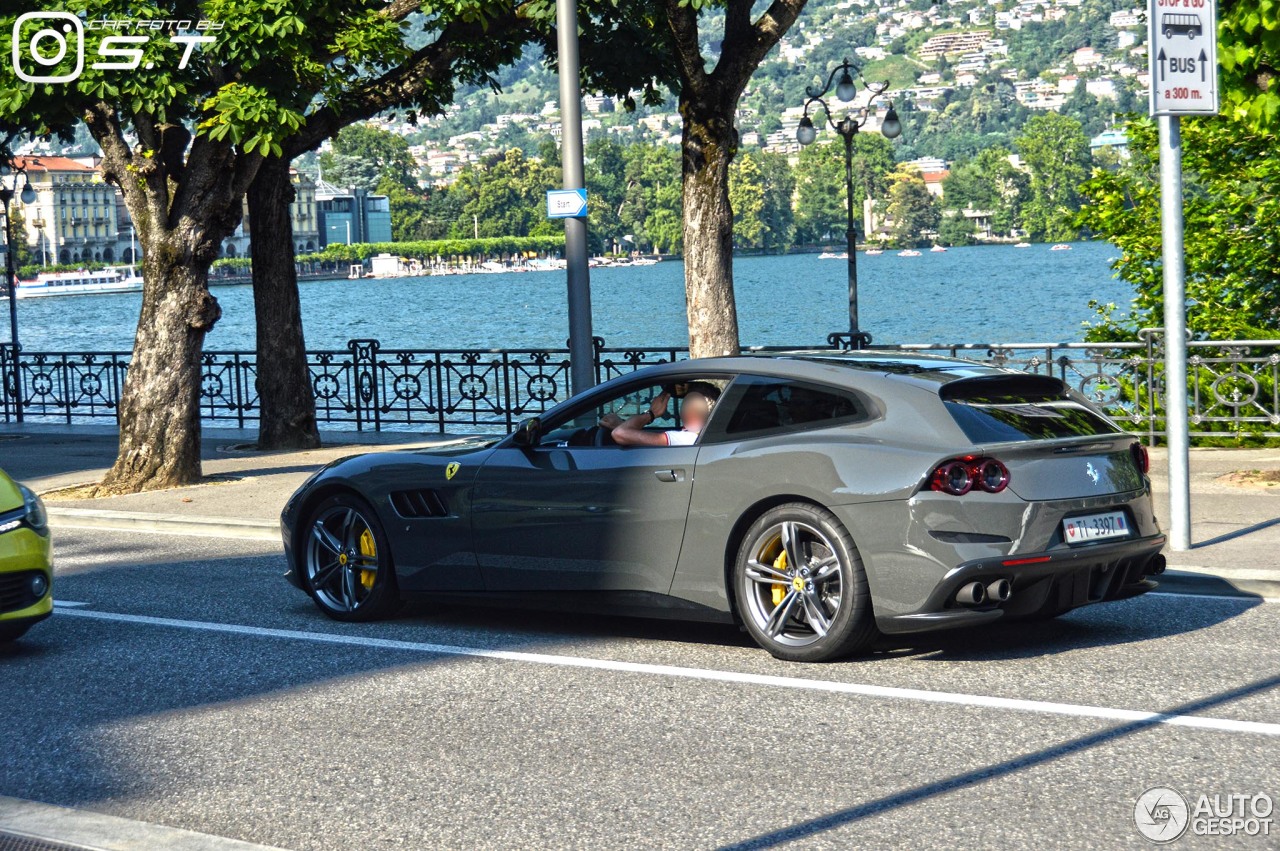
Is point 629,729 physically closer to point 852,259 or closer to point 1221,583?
point 1221,583

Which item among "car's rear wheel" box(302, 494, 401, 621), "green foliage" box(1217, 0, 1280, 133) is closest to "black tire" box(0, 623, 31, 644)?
"car's rear wheel" box(302, 494, 401, 621)

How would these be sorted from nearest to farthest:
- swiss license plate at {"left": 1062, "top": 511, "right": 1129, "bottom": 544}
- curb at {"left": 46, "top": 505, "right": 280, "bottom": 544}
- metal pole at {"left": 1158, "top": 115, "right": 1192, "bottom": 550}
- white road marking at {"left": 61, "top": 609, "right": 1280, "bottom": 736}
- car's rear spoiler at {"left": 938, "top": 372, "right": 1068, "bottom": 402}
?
1. white road marking at {"left": 61, "top": 609, "right": 1280, "bottom": 736}
2. swiss license plate at {"left": 1062, "top": 511, "right": 1129, "bottom": 544}
3. car's rear spoiler at {"left": 938, "top": 372, "right": 1068, "bottom": 402}
4. metal pole at {"left": 1158, "top": 115, "right": 1192, "bottom": 550}
5. curb at {"left": 46, "top": 505, "right": 280, "bottom": 544}

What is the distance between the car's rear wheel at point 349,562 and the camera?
912cm

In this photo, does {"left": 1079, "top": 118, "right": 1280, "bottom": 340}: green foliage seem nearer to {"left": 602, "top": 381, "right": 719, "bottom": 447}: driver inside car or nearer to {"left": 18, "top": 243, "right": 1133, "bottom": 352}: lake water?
{"left": 602, "top": 381, "right": 719, "bottom": 447}: driver inside car

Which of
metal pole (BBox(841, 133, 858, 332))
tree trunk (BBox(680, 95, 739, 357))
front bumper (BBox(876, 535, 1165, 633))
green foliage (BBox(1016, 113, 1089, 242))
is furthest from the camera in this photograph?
green foliage (BBox(1016, 113, 1089, 242))

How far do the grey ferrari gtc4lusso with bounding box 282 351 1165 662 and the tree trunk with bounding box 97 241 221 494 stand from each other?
23.9ft

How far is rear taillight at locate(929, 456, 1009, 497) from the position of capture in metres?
7.13

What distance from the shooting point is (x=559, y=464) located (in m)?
8.41

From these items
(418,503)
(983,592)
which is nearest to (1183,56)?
(983,592)

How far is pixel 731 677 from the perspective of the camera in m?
7.45

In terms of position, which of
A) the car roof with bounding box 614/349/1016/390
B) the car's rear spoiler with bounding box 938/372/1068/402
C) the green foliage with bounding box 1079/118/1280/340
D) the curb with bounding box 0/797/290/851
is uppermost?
the green foliage with bounding box 1079/118/1280/340

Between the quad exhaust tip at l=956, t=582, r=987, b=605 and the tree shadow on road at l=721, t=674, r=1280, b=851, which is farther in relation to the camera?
the quad exhaust tip at l=956, t=582, r=987, b=605

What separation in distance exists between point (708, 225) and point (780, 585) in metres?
9.17

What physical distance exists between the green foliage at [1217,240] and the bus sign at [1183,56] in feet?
30.5
